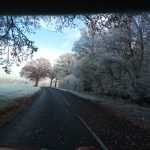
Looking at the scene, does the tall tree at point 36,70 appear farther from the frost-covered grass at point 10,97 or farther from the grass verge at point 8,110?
the grass verge at point 8,110

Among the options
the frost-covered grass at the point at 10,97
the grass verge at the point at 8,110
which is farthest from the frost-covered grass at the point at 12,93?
the grass verge at the point at 8,110

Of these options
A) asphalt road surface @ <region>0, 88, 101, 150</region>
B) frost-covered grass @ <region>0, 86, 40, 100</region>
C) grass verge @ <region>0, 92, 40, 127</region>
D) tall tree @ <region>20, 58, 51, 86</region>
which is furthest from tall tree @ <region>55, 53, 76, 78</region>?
asphalt road surface @ <region>0, 88, 101, 150</region>

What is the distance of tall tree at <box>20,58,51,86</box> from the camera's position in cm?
14850

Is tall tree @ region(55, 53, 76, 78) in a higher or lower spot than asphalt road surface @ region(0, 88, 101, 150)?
higher

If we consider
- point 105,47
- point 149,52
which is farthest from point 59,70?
point 149,52

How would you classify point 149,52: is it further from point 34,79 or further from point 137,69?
point 34,79

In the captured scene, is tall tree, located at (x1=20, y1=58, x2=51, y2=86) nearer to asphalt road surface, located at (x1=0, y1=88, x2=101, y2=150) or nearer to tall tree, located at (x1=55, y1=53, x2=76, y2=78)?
tall tree, located at (x1=55, y1=53, x2=76, y2=78)

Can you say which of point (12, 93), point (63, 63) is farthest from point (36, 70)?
point (12, 93)

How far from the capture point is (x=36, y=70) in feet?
493

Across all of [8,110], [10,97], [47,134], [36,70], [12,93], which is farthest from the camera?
[36,70]

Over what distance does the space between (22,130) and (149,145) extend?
16.2 feet

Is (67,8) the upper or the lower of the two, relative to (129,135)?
upper

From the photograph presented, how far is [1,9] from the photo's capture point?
7.56 metres

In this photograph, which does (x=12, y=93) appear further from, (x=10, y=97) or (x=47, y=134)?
(x=47, y=134)
